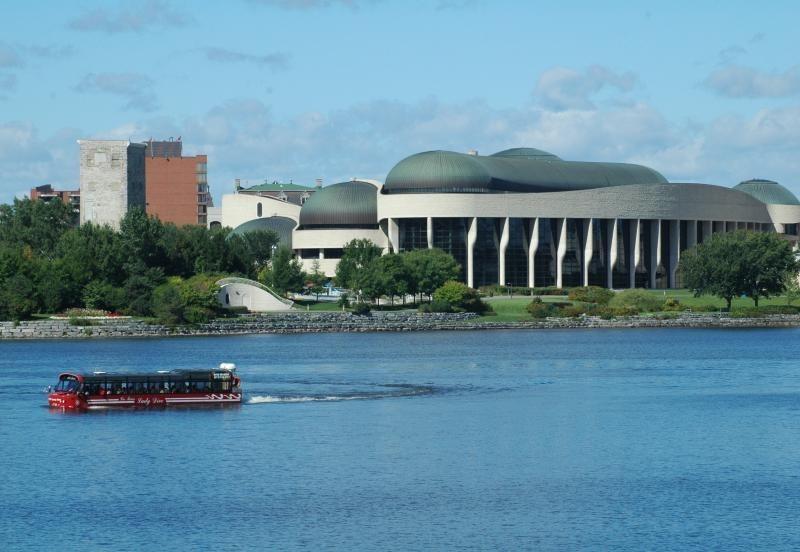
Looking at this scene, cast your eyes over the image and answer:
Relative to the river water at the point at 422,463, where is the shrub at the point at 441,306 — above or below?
above

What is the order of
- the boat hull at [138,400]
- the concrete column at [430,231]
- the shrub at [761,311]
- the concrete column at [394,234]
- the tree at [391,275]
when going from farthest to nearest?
the concrete column at [394,234] < the concrete column at [430,231] < the tree at [391,275] < the shrub at [761,311] < the boat hull at [138,400]

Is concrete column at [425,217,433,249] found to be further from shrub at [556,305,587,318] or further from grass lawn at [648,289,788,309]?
shrub at [556,305,587,318]

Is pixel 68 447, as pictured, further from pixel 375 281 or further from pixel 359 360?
pixel 375 281

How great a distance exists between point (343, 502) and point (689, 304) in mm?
108612

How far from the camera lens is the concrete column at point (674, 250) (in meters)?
185

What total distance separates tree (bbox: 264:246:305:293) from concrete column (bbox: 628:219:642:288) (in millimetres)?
43598

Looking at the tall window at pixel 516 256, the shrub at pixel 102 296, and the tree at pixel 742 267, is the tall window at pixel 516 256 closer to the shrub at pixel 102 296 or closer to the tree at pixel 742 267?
the tree at pixel 742 267

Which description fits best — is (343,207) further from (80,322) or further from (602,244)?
(80,322)

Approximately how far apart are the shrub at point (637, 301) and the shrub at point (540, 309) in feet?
22.8

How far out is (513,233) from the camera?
176 meters

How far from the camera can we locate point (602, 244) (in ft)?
593

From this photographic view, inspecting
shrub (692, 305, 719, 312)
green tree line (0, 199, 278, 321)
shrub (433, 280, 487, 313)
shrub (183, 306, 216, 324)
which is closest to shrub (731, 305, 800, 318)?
shrub (692, 305, 719, 312)

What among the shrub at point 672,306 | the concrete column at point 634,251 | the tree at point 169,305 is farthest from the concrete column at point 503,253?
the tree at point 169,305

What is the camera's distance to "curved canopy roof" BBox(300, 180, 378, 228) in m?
186
